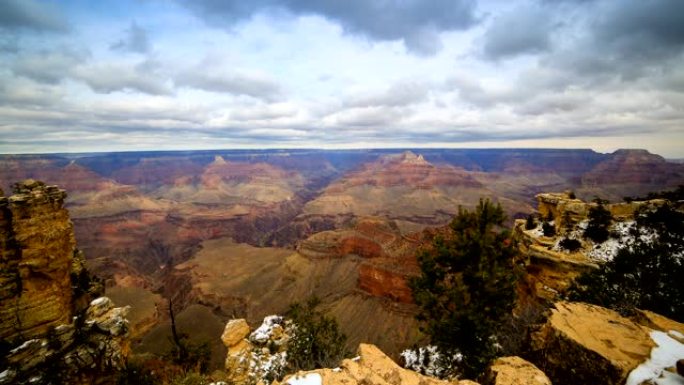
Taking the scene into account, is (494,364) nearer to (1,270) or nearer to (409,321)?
(1,270)

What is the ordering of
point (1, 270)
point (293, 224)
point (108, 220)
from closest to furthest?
point (1, 270) → point (108, 220) → point (293, 224)

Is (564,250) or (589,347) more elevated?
(589,347)

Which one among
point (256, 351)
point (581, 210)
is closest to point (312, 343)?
point (256, 351)

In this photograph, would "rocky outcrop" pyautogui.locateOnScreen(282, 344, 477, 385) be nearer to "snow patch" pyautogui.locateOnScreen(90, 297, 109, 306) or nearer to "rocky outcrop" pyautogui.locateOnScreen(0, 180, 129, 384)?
"rocky outcrop" pyautogui.locateOnScreen(0, 180, 129, 384)

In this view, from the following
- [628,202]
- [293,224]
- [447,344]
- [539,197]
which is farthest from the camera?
[293,224]

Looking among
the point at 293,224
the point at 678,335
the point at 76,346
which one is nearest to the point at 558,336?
the point at 678,335

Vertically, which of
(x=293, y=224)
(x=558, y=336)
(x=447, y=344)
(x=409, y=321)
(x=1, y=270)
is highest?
(x=558, y=336)

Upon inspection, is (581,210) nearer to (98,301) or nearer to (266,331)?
(266,331)
